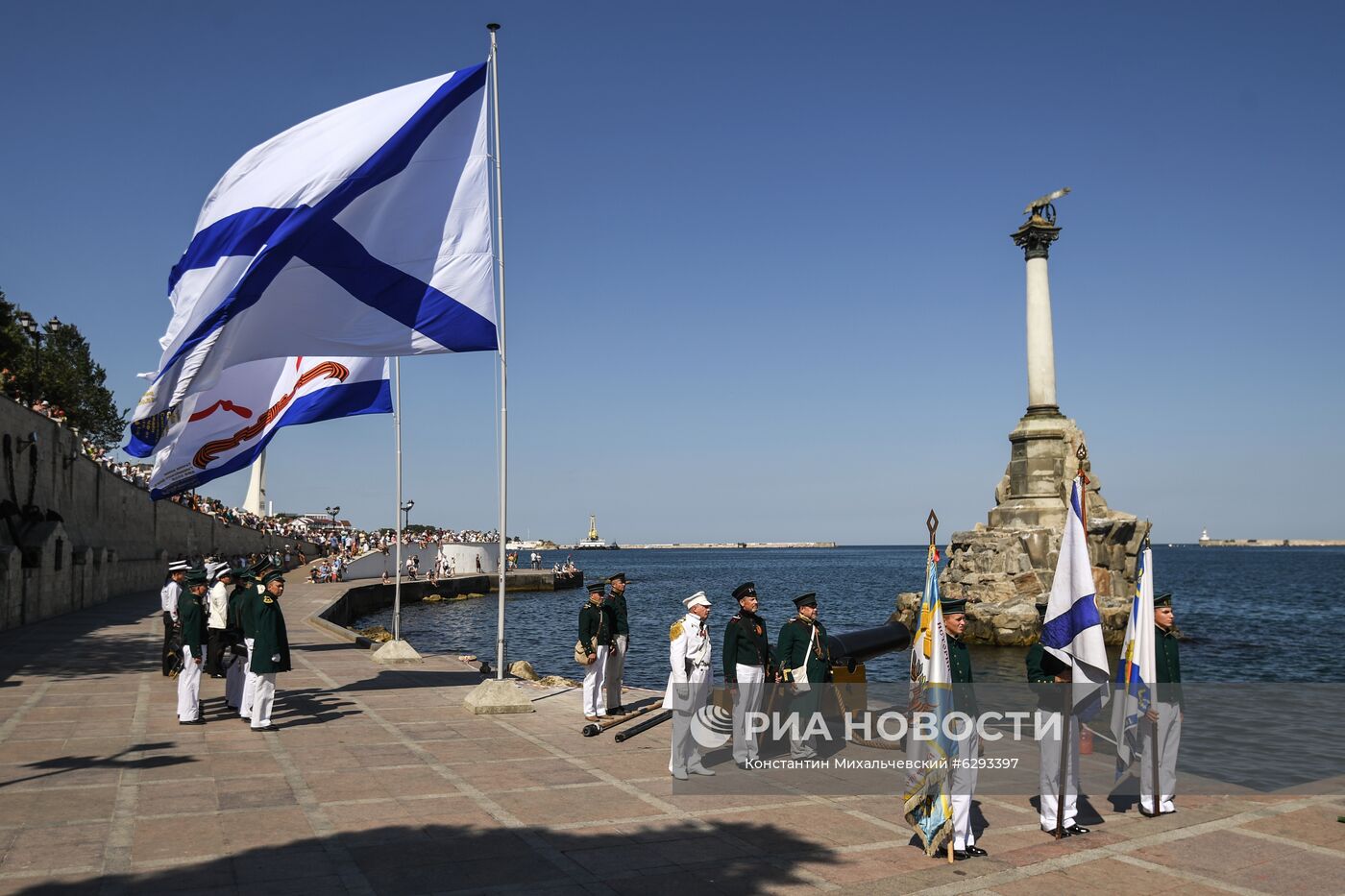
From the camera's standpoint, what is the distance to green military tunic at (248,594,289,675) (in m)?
11.5

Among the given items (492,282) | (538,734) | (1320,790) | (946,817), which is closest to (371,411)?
(492,282)

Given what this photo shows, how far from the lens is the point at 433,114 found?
1240cm

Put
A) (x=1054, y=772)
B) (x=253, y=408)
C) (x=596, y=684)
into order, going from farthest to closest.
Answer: (x=253, y=408)
(x=596, y=684)
(x=1054, y=772)

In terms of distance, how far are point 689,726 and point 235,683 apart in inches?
279

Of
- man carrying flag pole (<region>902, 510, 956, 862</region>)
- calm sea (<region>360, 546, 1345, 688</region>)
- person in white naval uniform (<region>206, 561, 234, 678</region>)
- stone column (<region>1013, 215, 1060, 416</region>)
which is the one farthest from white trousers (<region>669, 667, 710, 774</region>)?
stone column (<region>1013, 215, 1060, 416</region>)

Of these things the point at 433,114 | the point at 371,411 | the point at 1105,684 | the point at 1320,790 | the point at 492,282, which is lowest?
the point at 1320,790

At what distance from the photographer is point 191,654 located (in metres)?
11.7

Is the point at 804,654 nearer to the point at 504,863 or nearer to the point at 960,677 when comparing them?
the point at 960,677

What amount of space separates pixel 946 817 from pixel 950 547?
33.1 meters

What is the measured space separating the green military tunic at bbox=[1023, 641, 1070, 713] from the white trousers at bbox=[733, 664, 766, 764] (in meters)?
2.95

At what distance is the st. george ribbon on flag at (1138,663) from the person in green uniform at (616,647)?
611 centimetres

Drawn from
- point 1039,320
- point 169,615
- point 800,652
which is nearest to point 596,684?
point 800,652

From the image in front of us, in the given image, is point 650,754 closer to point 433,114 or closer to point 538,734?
point 538,734

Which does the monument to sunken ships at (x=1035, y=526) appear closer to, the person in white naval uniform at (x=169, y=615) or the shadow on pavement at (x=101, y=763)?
the person in white naval uniform at (x=169, y=615)
